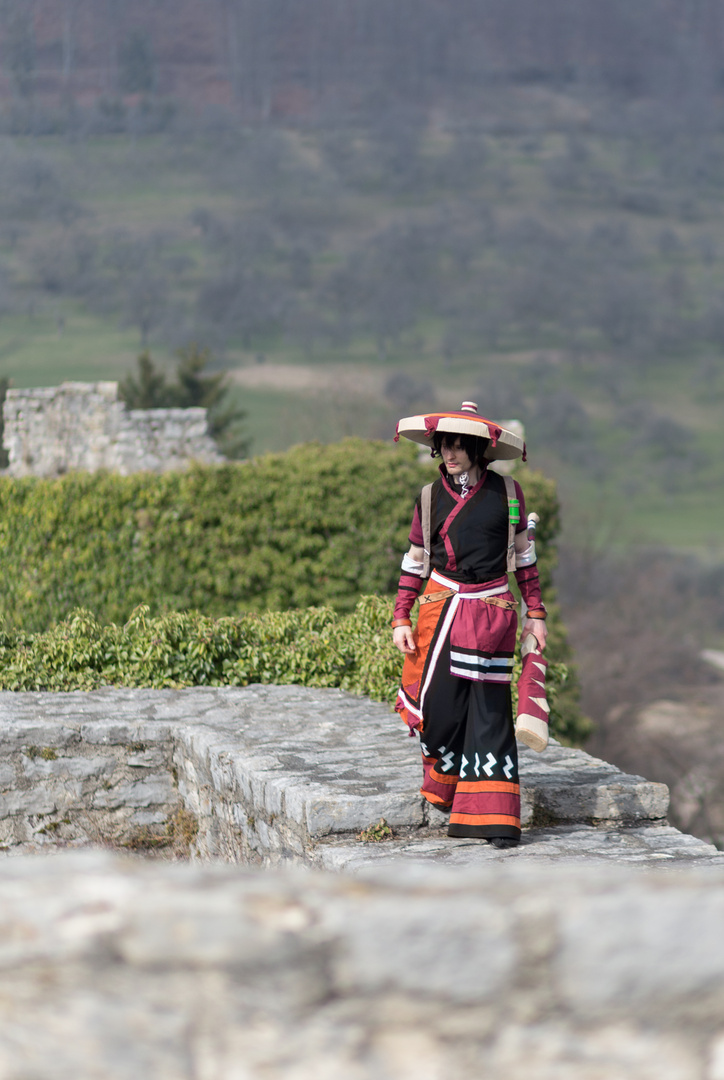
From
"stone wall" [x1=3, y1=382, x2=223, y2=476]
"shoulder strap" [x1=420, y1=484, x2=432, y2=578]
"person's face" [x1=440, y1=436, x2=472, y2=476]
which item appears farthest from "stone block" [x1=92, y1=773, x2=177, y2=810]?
"stone wall" [x1=3, y1=382, x2=223, y2=476]

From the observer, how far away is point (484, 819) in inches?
177

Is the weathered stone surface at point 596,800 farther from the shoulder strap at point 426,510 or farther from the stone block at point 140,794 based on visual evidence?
the stone block at point 140,794

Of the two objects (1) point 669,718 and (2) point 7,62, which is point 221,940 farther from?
(2) point 7,62

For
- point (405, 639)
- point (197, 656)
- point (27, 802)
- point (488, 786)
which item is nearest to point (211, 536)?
point (197, 656)

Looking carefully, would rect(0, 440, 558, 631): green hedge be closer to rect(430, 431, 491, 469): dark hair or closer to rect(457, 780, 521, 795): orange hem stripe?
rect(430, 431, 491, 469): dark hair

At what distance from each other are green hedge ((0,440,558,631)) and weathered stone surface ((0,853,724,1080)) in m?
10.0

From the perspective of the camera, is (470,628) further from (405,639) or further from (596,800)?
(596,800)

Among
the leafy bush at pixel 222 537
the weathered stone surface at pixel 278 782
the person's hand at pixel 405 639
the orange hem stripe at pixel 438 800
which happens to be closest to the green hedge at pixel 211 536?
the leafy bush at pixel 222 537

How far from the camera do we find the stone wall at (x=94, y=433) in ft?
68.2

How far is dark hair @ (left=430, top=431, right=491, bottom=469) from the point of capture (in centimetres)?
452

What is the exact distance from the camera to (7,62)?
3420 inches

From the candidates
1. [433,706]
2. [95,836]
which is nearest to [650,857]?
[433,706]

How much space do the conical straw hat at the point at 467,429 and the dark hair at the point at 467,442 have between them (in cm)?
3

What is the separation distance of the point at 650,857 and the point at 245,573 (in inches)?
315
